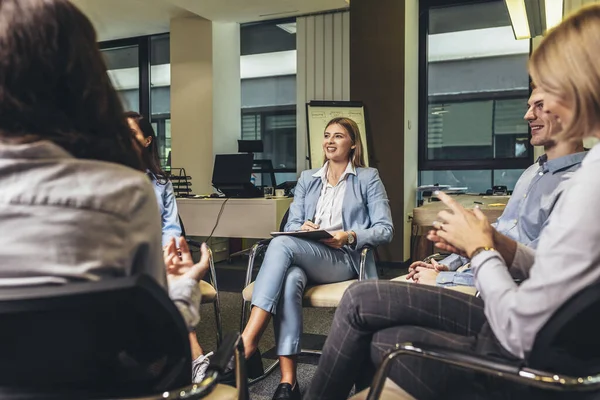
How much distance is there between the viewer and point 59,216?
27.9 inches

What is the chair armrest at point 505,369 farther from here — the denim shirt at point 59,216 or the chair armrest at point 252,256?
the chair armrest at point 252,256

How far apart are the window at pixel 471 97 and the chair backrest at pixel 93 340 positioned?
4999 millimetres

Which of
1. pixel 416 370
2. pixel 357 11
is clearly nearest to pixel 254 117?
pixel 357 11

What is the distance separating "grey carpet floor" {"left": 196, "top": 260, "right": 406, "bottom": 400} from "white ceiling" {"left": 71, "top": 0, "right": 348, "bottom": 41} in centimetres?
278

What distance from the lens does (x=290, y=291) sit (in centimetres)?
205

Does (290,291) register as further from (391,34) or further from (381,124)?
(391,34)

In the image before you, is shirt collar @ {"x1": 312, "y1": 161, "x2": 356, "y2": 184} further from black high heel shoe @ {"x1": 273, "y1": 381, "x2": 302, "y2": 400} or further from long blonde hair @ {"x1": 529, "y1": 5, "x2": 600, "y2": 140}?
long blonde hair @ {"x1": 529, "y1": 5, "x2": 600, "y2": 140}

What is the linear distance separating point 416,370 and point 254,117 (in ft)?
18.4

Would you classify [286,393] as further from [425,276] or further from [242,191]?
[242,191]

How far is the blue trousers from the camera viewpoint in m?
2.04

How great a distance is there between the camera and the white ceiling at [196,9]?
521 cm

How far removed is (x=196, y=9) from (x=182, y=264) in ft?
16.1

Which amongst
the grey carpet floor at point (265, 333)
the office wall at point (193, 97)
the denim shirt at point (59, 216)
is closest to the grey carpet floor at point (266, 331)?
the grey carpet floor at point (265, 333)

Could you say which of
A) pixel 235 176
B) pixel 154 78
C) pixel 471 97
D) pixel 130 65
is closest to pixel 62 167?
pixel 235 176
